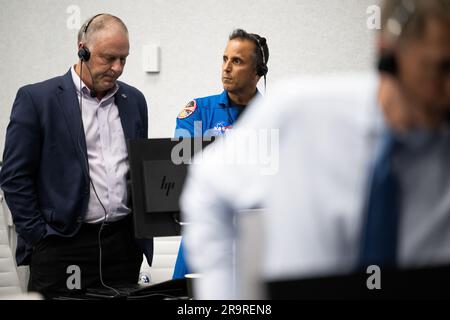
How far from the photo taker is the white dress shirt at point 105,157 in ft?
8.16

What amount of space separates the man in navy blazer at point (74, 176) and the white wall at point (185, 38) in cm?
187

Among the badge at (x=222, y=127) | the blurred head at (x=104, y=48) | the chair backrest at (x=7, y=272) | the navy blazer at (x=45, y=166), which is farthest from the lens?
the chair backrest at (x=7, y=272)

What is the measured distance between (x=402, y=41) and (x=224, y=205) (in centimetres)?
29

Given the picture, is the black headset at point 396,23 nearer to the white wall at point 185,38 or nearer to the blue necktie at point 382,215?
the blue necktie at point 382,215

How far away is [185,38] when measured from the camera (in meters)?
4.46

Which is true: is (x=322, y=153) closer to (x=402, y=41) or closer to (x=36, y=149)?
(x=402, y=41)

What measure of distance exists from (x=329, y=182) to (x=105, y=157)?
180cm

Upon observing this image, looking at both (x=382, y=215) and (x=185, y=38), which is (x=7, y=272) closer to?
(x=185, y=38)

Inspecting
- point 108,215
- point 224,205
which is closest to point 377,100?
point 224,205

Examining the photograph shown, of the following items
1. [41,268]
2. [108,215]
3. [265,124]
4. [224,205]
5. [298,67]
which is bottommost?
[41,268]

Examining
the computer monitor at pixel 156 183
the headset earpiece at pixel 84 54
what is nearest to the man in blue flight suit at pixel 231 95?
the headset earpiece at pixel 84 54

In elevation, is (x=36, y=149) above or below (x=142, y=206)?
above

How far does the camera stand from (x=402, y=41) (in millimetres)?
814
